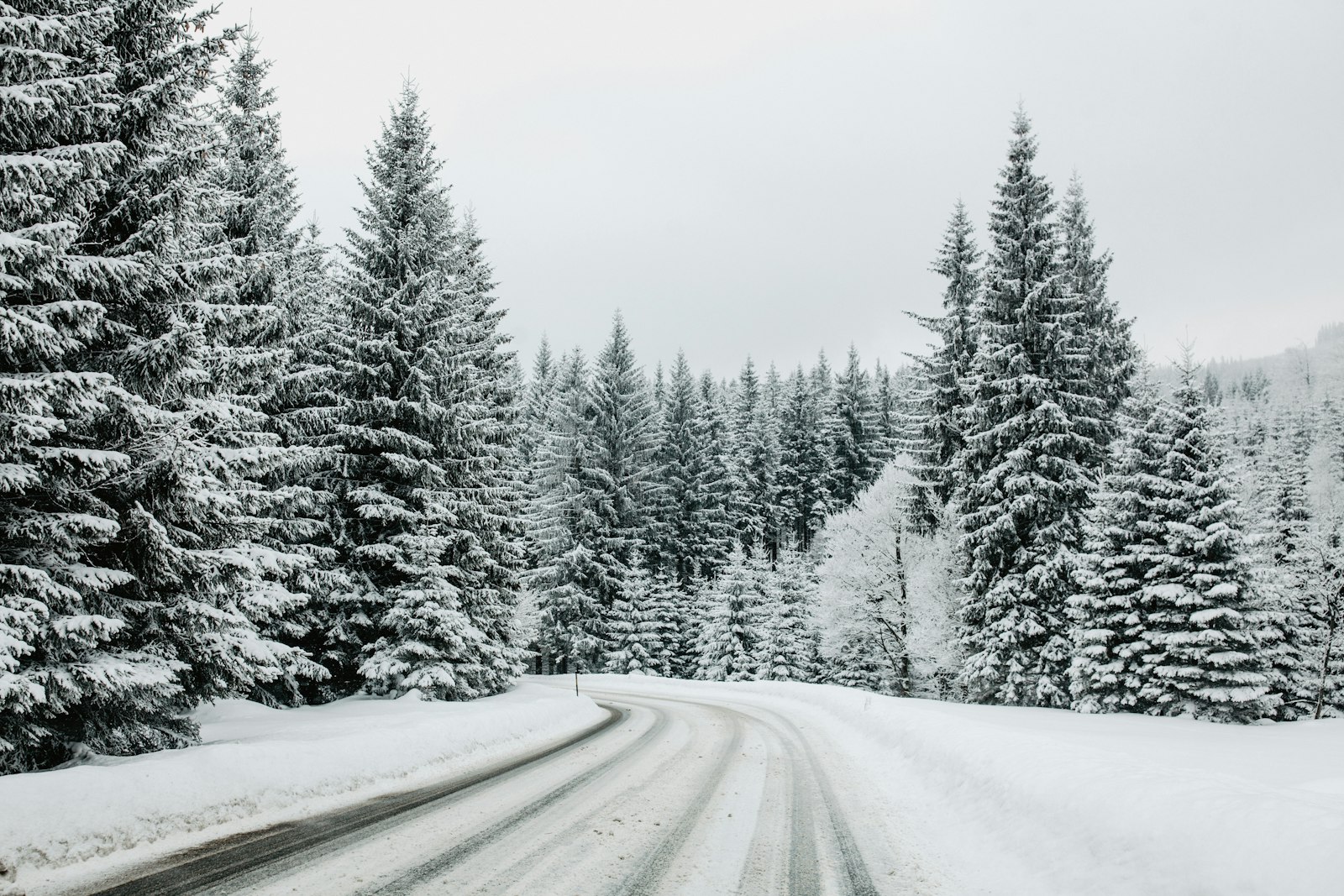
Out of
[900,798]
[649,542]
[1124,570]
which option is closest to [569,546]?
[649,542]

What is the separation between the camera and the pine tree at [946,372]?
82.7ft

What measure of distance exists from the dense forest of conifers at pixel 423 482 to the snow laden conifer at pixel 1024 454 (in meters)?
0.11

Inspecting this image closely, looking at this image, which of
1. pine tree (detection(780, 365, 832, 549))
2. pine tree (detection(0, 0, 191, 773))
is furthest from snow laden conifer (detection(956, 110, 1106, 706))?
pine tree (detection(780, 365, 832, 549))

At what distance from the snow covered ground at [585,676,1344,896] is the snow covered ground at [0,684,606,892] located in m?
5.40

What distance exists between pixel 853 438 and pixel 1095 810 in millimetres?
53622

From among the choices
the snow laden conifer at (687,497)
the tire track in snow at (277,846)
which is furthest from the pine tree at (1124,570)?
the snow laden conifer at (687,497)

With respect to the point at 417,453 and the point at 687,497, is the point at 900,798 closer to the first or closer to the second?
the point at 417,453

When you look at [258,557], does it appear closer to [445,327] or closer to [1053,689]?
[445,327]

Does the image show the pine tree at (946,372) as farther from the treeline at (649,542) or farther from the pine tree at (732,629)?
the pine tree at (732,629)

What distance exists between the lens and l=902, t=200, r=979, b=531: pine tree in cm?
2522

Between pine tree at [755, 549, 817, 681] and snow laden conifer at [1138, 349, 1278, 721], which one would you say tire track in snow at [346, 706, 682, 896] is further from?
pine tree at [755, 549, 817, 681]

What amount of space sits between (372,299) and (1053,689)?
21489mm

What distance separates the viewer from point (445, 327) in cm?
1702

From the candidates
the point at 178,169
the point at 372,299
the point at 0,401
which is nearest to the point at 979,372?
the point at 372,299
